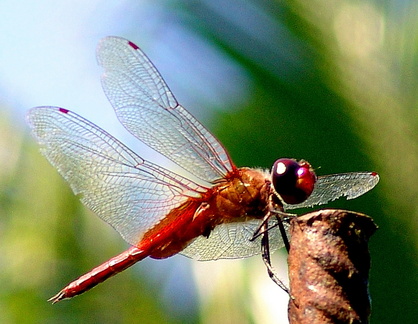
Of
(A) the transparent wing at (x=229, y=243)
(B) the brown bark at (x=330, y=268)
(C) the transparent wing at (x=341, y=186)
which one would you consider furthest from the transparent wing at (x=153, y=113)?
(B) the brown bark at (x=330, y=268)

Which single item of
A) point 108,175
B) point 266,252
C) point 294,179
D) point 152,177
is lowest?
point 266,252

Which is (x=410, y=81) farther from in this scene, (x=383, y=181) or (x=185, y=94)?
(x=185, y=94)

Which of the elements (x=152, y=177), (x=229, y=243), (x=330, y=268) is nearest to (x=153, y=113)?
(x=152, y=177)

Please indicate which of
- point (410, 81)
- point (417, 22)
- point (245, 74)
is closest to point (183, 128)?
point (245, 74)

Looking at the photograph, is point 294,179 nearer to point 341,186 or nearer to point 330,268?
point 341,186

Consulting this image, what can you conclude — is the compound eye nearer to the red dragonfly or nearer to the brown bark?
the red dragonfly

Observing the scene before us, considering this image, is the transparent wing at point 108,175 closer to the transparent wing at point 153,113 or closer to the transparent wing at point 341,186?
the transparent wing at point 153,113
